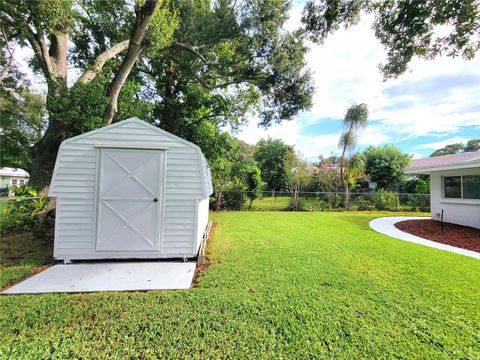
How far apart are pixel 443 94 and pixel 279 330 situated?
39.9ft

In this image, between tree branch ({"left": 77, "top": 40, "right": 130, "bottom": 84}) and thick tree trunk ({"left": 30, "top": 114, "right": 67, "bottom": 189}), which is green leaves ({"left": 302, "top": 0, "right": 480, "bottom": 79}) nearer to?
tree branch ({"left": 77, "top": 40, "right": 130, "bottom": 84})

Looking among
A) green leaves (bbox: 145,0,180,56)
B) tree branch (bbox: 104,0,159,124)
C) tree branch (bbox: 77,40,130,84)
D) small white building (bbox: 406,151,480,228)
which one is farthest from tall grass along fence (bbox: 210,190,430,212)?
tree branch (bbox: 77,40,130,84)

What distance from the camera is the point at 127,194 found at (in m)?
4.10

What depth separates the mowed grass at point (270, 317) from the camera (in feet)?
6.40

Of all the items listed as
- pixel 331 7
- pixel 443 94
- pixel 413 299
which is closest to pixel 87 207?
pixel 413 299

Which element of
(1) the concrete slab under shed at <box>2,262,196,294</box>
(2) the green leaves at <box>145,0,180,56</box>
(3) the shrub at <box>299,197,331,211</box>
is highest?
(2) the green leaves at <box>145,0,180,56</box>

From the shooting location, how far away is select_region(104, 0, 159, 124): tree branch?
4949 millimetres

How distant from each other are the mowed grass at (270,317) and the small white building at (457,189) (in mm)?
5631

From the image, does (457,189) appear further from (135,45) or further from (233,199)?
(135,45)

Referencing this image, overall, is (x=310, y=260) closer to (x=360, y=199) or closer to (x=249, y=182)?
(x=249, y=182)

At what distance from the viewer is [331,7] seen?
469 cm

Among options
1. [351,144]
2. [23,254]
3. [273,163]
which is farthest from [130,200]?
[273,163]

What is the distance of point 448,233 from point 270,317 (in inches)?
320

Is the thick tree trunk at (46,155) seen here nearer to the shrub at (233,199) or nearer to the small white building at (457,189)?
the shrub at (233,199)
